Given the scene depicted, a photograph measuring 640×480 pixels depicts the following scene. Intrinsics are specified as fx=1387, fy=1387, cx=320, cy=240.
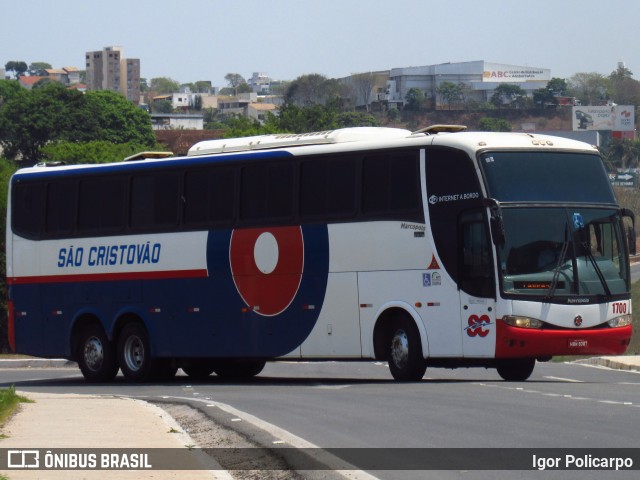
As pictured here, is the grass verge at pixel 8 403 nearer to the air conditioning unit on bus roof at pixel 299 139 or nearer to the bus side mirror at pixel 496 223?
the bus side mirror at pixel 496 223

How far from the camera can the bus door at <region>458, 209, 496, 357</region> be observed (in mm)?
20109

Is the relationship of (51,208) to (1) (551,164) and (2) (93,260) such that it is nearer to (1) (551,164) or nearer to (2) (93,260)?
(2) (93,260)

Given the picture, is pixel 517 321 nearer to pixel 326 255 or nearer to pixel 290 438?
pixel 326 255

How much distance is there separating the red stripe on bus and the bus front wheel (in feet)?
3.08

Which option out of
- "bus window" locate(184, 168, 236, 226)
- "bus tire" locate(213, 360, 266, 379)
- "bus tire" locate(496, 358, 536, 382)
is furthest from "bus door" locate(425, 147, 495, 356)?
"bus tire" locate(213, 360, 266, 379)

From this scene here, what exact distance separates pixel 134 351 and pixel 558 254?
8771 mm

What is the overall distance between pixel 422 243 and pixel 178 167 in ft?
18.9

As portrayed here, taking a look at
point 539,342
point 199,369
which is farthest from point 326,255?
point 199,369

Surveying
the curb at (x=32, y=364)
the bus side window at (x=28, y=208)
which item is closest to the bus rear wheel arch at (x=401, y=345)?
the bus side window at (x=28, y=208)

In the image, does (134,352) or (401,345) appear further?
(134,352)

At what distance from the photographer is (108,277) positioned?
25.5 m

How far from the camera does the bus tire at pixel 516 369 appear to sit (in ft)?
72.3

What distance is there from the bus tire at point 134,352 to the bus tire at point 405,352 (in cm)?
544

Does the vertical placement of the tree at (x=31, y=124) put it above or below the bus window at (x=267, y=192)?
above
